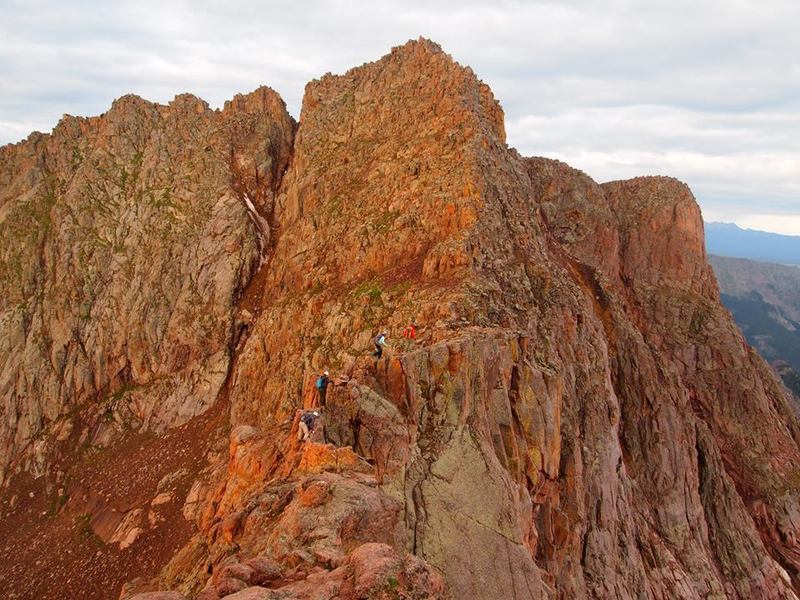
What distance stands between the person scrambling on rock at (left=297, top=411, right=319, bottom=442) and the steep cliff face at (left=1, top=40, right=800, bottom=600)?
0.70m

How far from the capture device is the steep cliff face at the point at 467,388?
59.0 ft

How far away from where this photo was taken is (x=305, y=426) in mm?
19797

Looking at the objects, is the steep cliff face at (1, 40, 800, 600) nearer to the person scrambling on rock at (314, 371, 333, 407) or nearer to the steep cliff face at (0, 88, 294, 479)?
the person scrambling on rock at (314, 371, 333, 407)

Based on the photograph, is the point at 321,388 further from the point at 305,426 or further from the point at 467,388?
the point at 467,388

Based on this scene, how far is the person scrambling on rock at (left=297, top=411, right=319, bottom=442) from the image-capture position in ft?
64.5

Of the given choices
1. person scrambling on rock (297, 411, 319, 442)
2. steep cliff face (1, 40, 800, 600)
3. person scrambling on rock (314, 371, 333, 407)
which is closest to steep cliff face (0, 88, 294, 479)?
steep cliff face (1, 40, 800, 600)

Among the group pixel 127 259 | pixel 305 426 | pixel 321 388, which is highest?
pixel 127 259

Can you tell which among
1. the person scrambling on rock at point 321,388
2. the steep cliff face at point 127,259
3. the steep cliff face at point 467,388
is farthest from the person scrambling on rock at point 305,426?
the steep cliff face at point 127,259

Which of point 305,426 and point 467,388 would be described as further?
point 467,388

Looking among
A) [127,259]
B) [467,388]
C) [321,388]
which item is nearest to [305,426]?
[321,388]

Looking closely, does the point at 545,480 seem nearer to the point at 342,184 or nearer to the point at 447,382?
Result: the point at 447,382

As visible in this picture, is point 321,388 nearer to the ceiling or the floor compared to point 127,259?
nearer to the floor

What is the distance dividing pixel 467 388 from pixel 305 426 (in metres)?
7.37

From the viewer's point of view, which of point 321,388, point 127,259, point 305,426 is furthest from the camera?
point 127,259
